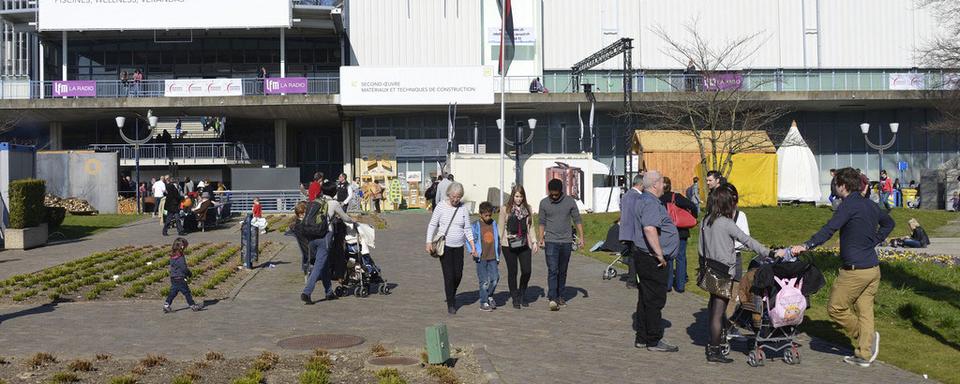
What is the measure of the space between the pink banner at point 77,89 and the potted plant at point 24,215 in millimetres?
20162

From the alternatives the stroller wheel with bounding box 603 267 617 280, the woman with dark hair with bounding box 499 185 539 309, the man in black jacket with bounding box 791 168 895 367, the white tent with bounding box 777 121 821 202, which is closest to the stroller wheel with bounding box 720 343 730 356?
the man in black jacket with bounding box 791 168 895 367

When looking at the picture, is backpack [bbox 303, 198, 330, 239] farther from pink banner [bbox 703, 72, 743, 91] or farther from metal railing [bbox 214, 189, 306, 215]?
pink banner [bbox 703, 72, 743, 91]

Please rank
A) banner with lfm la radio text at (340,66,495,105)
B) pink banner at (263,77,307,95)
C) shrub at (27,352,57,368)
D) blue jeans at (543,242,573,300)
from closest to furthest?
shrub at (27,352,57,368), blue jeans at (543,242,573,300), pink banner at (263,77,307,95), banner with lfm la radio text at (340,66,495,105)

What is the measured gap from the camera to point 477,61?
4394 centimetres

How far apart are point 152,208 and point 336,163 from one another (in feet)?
46.0

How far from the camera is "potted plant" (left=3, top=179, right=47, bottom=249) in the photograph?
19.5m

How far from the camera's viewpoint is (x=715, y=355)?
7711 mm

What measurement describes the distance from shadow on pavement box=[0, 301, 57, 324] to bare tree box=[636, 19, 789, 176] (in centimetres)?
2101

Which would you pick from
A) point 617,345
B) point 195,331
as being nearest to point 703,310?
point 617,345

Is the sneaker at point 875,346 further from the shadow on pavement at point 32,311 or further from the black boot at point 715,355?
the shadow on pavement at point 32,311

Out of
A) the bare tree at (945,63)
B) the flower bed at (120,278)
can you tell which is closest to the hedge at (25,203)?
the flower bed at (120,278)

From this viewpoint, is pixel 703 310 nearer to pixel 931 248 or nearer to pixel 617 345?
pixel 617 345

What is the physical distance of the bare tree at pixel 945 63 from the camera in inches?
1474

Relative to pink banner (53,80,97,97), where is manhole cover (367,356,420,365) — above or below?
below
